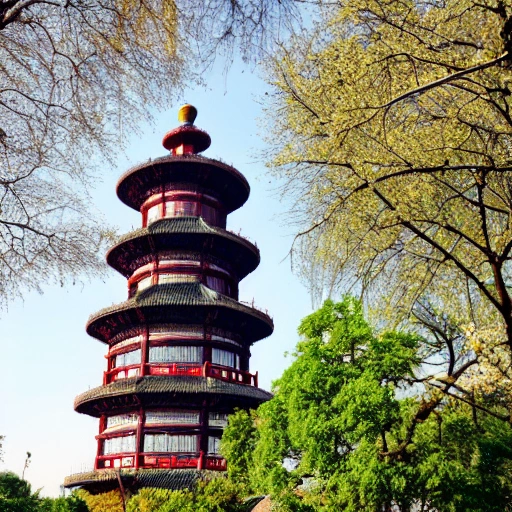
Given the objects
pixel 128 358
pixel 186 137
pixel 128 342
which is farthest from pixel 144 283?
pixel 186 137

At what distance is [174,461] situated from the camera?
23734mm

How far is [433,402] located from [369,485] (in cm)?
227

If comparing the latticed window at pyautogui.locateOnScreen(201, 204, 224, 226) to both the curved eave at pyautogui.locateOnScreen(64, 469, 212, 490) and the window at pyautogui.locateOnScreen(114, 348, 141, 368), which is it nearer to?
the window at pyautogui.locateOnScreen(114, 348, 141, 368)

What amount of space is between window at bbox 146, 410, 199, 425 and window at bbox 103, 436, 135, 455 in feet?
4.06

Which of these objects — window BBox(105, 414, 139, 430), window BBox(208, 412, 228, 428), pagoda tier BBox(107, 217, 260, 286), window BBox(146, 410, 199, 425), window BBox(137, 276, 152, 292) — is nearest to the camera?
window BBox(146, 410, 199, 425)

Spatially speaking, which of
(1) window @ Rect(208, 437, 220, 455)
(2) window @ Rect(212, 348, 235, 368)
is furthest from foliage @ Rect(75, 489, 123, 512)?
(2) window @ Rect(212, 348, 235, 368)

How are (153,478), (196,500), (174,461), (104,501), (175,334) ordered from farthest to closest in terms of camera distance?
(175,334)
(174,461)
(153,478)
(104,501)
(196,500)

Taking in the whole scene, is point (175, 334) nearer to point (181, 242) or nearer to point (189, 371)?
point (189, 371)

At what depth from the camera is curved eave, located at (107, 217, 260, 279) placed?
28094mm

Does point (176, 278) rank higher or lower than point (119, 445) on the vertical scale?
higher

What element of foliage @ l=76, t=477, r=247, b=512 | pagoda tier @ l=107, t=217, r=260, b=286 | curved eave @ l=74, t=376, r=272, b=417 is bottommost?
foliage @ l=76, t=477, r=247, b=512

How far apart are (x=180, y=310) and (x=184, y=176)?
7.56m

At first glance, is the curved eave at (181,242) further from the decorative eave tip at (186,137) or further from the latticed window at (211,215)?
the decorative eave tip at (186,137)

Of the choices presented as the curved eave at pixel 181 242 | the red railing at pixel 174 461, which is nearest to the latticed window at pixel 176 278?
the curved eave at pixel 181 242
